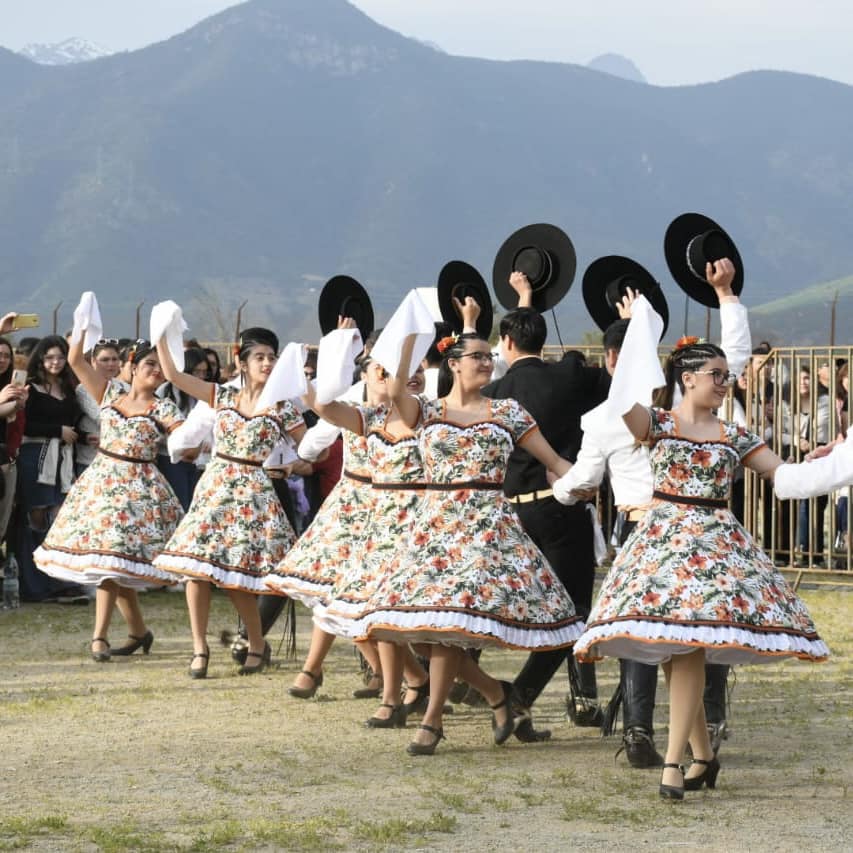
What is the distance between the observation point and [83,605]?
12.1 m

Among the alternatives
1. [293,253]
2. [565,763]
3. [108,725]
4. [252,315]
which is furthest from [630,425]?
[293,253]

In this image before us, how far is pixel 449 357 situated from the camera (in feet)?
22.7

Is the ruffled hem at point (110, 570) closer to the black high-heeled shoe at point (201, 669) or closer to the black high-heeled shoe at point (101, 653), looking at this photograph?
the black high-heeled shoe at point (101, 653)

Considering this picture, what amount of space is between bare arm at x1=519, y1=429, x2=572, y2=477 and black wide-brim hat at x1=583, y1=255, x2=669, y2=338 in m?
0.71

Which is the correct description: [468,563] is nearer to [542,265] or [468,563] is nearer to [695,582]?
[695,582]

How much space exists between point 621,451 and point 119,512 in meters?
3.79

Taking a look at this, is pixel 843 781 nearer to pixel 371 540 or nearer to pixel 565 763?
pixel 565 763

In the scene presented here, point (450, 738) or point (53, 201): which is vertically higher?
point (53, 201)

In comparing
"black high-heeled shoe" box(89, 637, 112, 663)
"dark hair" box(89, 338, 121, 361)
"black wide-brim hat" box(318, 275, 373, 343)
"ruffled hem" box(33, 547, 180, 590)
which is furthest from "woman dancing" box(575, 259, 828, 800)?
"dark hair" box(89, 338, 121, 361)

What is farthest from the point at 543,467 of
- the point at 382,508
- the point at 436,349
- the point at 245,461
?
the point at 245,461

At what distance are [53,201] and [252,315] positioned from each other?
3689cm

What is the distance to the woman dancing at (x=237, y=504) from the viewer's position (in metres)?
8.70

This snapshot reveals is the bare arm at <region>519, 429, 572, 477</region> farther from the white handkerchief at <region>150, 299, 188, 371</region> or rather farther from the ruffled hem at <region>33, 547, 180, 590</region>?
the ruffled hem at <region>33, 547, 180, 590</region>

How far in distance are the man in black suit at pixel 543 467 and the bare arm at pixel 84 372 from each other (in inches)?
117
